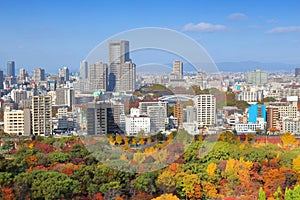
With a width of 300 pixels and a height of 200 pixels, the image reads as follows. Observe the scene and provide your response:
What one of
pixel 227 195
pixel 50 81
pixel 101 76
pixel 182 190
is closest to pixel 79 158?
pixel 182 190

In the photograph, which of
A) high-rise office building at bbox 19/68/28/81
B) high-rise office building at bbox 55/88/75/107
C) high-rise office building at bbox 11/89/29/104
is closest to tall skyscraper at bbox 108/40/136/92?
high-rise office building at bbox 55/88/75/107

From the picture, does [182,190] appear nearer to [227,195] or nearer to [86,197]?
[227,195]

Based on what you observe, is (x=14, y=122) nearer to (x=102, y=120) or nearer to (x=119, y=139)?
(x=102, y=120)

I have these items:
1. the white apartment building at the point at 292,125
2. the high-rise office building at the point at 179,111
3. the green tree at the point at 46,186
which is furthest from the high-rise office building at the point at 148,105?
the white apartment building at the point at 292,125

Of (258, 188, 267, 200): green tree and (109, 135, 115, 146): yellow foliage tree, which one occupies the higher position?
(109, 135, 115, 146): yellow foliage tree

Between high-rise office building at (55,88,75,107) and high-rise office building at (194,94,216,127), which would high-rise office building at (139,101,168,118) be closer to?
high-rise office building at (194,94,216,127)

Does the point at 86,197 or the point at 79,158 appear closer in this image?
the point at 86,197
